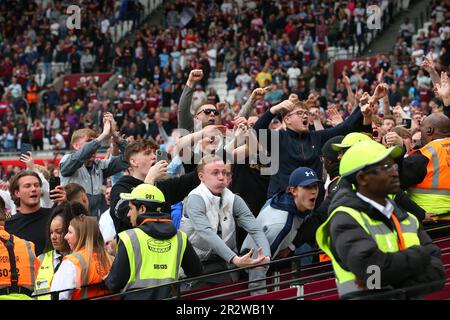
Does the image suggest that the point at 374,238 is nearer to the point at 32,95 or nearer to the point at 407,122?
the point at 407,122

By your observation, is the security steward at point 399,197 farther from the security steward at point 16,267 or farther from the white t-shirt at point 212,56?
the white t-shirt at point 212,56

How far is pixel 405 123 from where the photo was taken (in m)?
9.83

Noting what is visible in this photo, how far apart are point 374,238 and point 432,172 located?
8.22ft

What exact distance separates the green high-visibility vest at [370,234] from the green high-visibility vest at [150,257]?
1.52m

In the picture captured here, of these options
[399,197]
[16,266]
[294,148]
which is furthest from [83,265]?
[294,148]

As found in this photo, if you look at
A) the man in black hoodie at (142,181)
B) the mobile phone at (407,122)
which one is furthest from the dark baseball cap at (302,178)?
the mobile phone at (407,122)

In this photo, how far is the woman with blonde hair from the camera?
646cm

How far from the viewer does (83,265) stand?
6.52 metres

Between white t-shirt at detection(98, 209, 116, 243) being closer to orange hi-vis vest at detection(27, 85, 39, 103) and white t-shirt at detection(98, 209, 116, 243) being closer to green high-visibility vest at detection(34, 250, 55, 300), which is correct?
green high-visibility vest at detection(34, 250, 55, 300)

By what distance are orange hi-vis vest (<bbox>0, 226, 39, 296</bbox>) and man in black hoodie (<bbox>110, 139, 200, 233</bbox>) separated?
0.80 metres

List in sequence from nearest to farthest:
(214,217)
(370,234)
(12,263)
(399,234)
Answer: (370,234) < (399,234) < (12,263) < (214,217)
